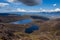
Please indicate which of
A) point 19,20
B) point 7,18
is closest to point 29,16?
point 19,20

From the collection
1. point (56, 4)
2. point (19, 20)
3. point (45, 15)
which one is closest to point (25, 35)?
point (19, 20)

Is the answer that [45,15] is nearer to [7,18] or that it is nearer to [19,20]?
[19,20]

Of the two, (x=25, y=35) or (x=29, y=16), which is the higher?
(x=29, y=16)

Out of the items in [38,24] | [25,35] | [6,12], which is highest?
[6,12]

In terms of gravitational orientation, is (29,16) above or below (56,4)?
below

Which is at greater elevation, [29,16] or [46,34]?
[29,16]

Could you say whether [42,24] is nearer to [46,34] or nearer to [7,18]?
[46,34]

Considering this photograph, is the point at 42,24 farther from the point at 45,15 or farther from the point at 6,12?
the point at 6,12
